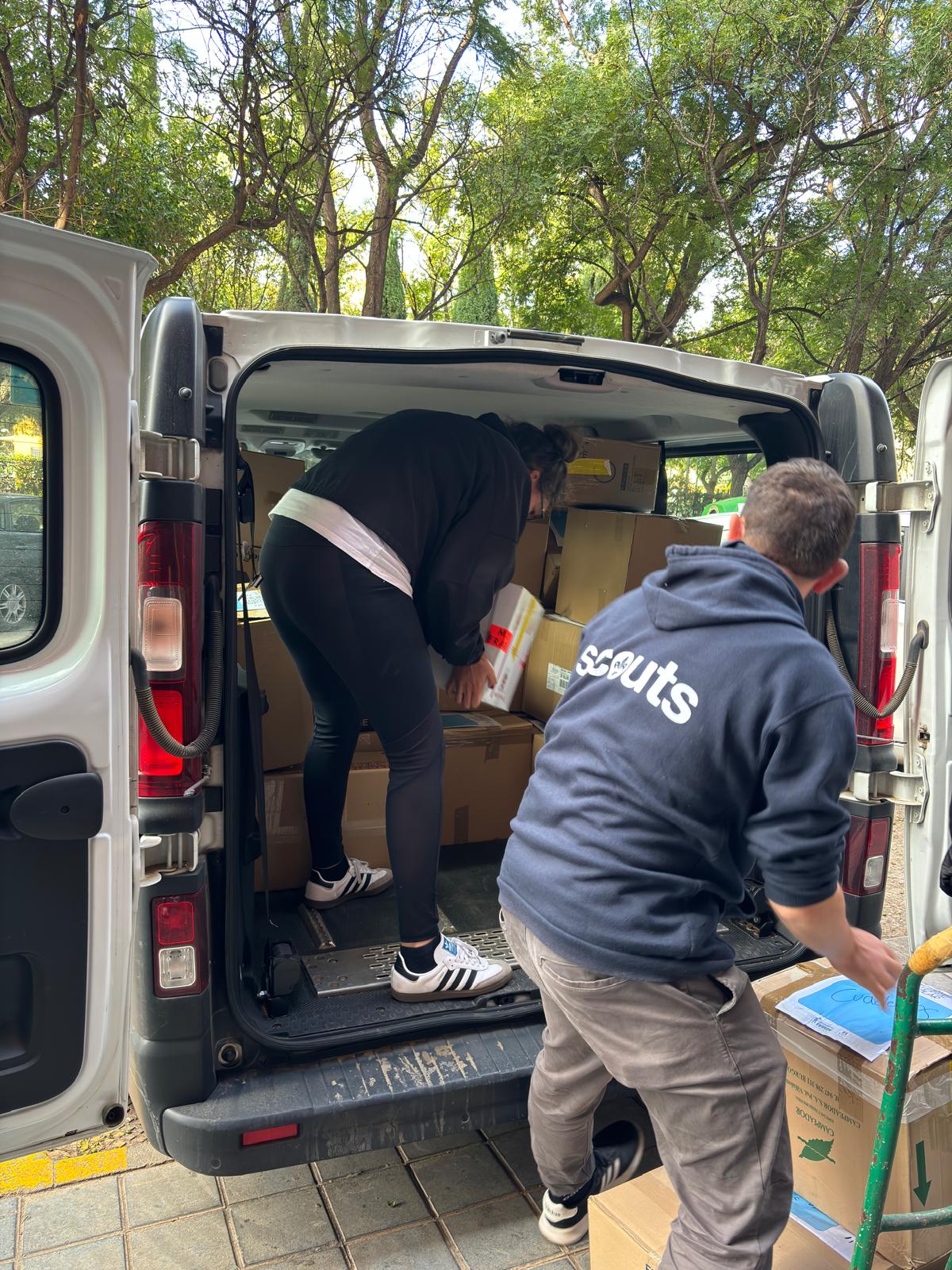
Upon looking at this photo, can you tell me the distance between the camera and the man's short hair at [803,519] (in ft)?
5.71

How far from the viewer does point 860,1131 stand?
1.96 m

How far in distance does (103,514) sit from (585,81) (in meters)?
8.53

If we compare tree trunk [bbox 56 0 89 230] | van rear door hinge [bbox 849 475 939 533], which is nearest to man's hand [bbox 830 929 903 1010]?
van rear door hinge [bbox 849 475 939 533]

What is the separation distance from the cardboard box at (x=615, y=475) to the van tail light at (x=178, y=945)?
2.42m

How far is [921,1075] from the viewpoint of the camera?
1927mm

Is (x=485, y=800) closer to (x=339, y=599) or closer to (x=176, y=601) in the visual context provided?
(x=339, y=599)

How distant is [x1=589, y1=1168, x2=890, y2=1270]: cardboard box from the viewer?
75.9 inches

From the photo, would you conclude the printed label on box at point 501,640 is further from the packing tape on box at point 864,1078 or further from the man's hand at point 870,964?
the man's hand at point 870,964

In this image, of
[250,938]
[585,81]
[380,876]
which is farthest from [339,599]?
[585,81]

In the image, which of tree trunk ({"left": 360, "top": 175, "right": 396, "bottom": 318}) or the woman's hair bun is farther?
tree trunk ({"left": 360, "top": 175, "right": 396, "bottom": 318})

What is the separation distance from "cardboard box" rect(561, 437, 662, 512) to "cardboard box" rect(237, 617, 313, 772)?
139 cm

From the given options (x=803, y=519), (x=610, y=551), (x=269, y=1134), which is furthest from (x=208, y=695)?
(x=610, y=551)

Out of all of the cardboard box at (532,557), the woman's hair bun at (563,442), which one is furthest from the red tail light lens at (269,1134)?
the cardboard box at (532,557)

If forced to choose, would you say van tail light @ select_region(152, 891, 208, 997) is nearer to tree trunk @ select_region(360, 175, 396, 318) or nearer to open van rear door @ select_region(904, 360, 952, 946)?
open van rear door @ select_region(904, 360, 952, 946)
